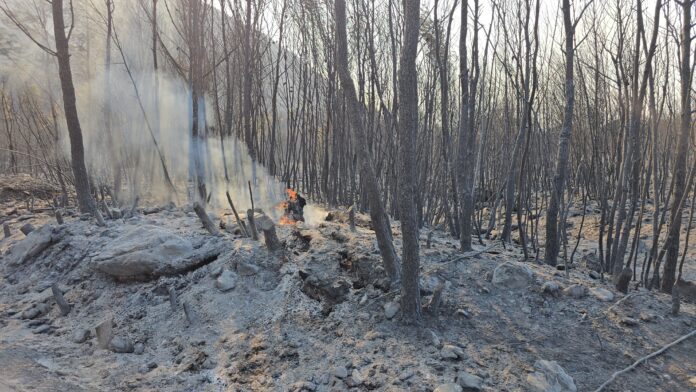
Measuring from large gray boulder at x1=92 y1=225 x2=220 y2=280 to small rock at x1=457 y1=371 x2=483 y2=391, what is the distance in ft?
8.11

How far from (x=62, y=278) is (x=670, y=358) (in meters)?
4.92

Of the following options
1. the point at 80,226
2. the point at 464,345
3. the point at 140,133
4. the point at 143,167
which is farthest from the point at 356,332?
the point at 140,133

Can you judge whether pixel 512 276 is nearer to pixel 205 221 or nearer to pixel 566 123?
pixel 566 123

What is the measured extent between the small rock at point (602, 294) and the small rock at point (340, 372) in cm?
197

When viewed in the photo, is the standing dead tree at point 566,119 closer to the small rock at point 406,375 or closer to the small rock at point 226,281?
the small rock at point 406,375

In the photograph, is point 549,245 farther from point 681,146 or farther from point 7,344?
point 7,344

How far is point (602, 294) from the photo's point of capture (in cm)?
332

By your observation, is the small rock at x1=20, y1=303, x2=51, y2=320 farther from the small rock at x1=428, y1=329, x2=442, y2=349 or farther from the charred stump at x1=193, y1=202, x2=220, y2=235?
the small rock at x1=428, y1=329, x2=442, y2=349

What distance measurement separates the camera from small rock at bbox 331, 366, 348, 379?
8.59 feet

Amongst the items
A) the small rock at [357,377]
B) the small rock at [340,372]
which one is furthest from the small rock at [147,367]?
the small rock at [357,377]

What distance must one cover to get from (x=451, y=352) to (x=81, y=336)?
2700 mm

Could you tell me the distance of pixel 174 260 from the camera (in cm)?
397

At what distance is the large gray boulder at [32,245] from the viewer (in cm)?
471

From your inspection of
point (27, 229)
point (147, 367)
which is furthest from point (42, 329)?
point (27, 229)
